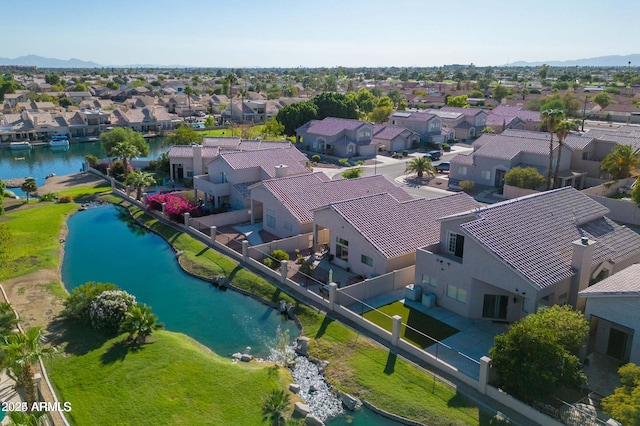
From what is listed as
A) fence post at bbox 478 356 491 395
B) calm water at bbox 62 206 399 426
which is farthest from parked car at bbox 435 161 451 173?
fence post at bbox 478 356 491 395

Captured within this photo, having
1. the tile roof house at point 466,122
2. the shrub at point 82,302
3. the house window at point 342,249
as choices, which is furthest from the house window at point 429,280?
the tile roof house at point 466,122

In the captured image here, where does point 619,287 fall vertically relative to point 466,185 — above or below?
above

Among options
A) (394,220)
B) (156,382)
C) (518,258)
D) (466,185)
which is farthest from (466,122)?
(156,382)

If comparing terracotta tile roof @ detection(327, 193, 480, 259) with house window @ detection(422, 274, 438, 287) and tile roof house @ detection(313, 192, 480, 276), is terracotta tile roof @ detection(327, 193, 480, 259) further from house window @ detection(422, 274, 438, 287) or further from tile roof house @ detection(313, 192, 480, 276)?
house window @ detection(422, 274, 438, 287)

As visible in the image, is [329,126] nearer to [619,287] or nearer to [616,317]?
[619,287]

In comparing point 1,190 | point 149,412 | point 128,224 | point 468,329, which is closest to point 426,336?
point 468,329

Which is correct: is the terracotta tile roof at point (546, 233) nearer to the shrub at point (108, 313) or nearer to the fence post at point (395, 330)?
the fence post at point (395, 330)
